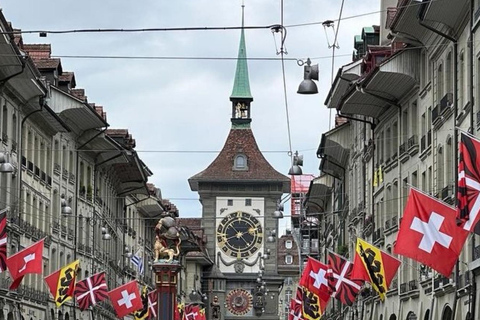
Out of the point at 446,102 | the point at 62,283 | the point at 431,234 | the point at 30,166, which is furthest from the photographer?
the point at 30,166

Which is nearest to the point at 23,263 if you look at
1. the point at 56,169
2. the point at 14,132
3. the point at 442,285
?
the point at 442,285

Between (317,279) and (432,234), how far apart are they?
1061 inches

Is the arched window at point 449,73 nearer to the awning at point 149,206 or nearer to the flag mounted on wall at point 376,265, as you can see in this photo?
the flag mounted on wall at point 376,265

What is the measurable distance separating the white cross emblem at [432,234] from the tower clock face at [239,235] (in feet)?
506

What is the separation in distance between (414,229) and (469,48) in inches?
370

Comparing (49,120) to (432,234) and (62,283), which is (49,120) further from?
(432,234)

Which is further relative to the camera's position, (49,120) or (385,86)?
(49,120)

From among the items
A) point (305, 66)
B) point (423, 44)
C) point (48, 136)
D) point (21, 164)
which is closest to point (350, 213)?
point (48, 136)

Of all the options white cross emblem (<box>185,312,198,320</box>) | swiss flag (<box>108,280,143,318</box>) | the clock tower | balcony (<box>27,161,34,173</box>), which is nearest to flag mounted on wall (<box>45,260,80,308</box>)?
swiss flag (<box>108,280,143,318</box>)

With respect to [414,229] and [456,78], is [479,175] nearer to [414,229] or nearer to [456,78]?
[414,229]

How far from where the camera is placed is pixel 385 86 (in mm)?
58969

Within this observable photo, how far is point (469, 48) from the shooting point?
42.6 meters

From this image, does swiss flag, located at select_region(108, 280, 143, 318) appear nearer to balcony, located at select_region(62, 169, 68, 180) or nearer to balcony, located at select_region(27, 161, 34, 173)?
balcony, located at select_region(27, 161, 34, 173)

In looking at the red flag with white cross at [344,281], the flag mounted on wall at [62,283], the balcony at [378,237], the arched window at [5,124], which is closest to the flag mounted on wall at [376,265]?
the red flag with white cross at [344,281]
